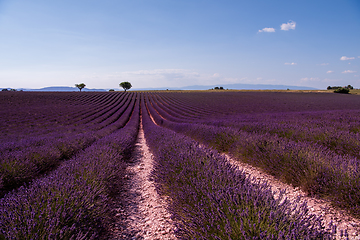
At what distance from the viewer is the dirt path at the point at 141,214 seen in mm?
2051

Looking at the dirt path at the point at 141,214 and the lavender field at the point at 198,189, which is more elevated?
the lavender field at the point at 198,189

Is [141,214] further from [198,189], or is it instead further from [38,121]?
[38,121]

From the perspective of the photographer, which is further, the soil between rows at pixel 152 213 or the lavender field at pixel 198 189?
the soil between rows at pixel 152 213

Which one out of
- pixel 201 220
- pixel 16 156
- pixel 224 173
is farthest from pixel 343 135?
pixel 16 156

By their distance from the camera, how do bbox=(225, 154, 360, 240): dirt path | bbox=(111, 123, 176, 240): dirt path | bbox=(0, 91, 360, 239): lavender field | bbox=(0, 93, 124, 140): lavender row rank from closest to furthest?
bbox=(0, 91, 360, 239): lavender field, bbox=(225, 154, 360, 240): dirt path, bbox=(111, 123, 176, 240): dirt path, bbox=(0, 93, 124, 140): lavender row

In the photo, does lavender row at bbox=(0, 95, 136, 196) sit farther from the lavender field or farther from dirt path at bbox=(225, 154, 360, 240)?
dirt path at bbox=(225, 154, 360, 240)

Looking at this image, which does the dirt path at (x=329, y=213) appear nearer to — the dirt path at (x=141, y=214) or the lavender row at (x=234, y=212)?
the lavender row at (x=234, y=212)

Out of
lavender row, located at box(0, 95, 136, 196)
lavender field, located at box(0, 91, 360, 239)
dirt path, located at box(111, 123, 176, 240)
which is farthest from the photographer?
lavender row, located at box(0, 95, 136, 196)

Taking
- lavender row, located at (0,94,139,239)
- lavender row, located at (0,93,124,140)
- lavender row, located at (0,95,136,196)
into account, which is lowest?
lavender row, located at (0,93,124,140)

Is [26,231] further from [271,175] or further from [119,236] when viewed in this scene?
[271,175]

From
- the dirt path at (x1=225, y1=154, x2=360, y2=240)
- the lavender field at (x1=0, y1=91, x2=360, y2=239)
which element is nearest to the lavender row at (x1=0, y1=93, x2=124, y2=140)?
the lavender field at (x1=0, y1=91, x2=360, y2=239)

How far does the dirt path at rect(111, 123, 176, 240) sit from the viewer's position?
6.73 feet

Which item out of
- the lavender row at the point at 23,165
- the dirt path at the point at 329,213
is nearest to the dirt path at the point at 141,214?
the dirt path at the point at 329,213

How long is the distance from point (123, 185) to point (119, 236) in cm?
155
